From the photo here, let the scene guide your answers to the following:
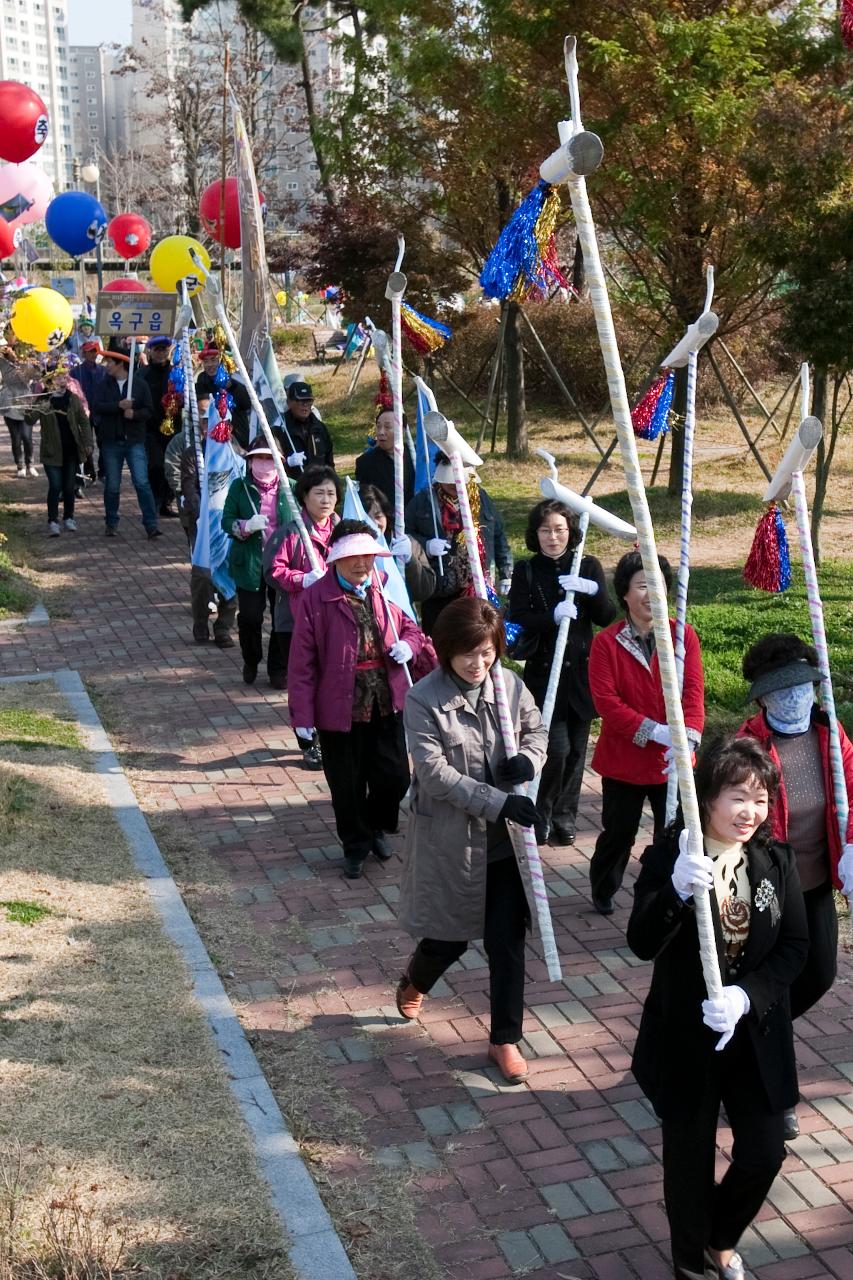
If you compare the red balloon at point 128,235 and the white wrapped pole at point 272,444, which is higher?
the red balloon at point 128,235

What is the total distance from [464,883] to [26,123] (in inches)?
489

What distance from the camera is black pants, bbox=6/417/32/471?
19.4 m

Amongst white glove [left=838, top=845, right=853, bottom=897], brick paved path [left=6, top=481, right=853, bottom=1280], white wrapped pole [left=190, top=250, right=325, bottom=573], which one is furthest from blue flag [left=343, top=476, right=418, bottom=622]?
white glove [left=838, top=845, right=853, bottom=897]

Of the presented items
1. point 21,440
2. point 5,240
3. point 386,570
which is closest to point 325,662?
point 386,570

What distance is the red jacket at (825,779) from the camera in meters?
4.47

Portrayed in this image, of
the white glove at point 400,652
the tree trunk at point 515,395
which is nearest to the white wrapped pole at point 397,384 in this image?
the white glove at point 400,652

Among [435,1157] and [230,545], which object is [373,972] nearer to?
[435,1157]

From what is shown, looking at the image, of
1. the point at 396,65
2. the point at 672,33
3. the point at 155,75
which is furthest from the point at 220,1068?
the point at 155,75

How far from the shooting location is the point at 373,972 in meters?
5.75

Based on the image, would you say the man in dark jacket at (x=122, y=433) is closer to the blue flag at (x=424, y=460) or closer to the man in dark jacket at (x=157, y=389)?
the man in dark jacket at (x=157, y=389)

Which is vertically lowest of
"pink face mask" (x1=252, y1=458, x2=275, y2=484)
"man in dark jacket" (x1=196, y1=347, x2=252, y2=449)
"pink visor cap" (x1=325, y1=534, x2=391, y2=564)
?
"pink visor cap" (x1=325, y1=534, x2=391, y2=564)

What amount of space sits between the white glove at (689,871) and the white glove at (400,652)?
10.4 feet

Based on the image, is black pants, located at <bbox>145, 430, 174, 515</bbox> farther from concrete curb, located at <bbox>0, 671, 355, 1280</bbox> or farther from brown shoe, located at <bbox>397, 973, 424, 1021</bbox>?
brown shoe, located at <bbox>397, 973, 424, 1021</bbox>

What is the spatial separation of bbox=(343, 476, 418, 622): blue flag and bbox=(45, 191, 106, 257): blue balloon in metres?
17.4
